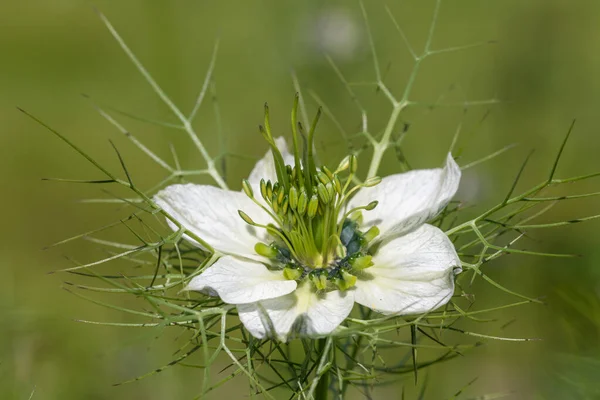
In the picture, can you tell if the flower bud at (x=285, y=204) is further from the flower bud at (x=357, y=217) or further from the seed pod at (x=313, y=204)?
the flower bud at (x=357, y=217)

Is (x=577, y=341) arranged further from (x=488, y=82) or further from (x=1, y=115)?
(x=1, y=115)

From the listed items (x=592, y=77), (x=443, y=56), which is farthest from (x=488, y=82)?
(x=443, y=56)

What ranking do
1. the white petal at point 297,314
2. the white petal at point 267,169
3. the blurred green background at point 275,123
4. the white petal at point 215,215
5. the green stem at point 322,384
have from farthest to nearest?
the blurred green background at point 275,123, the white petal at point 267,169, the white petal at point 215,215, the green stem at point 322,384, the white petal at point 297,314

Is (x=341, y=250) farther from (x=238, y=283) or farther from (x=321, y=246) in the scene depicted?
(x=238, y=283)

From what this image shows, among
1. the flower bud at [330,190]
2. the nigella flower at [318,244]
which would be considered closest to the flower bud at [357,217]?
the nigella flower at [318,244]

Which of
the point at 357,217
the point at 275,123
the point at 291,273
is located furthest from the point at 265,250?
the point at 275,123

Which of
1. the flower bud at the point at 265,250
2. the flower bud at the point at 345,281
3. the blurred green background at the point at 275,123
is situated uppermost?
the flower bud at the point at 265,250

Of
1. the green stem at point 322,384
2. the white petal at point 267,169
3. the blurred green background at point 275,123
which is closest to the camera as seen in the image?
the green stem at point 322,384
